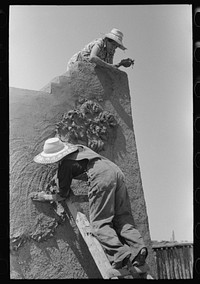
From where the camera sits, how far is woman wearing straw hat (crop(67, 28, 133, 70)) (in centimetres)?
571

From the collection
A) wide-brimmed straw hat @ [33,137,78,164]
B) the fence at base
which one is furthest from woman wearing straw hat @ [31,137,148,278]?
the fence at base

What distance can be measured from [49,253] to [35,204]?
49 centimetres

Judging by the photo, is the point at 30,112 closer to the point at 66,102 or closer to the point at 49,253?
the point at 66,102

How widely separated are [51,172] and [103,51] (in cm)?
162

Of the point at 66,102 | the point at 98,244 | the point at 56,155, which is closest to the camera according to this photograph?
the point at 98,244

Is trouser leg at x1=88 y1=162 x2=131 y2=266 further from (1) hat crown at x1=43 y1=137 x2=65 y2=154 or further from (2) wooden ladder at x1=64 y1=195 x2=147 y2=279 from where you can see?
(1) hat crown at x1=43 y1=137 x2=65 y2=154

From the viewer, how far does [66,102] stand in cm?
546

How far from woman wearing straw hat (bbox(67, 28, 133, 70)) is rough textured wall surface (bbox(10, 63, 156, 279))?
106 millimetres

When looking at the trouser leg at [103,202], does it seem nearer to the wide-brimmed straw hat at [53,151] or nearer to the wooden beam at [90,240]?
the wooden beam at [90,240]

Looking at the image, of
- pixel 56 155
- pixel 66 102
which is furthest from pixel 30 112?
pixel 56 155

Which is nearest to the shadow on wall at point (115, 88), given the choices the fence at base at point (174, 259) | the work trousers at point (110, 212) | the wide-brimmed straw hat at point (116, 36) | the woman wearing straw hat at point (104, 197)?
the wide-brimmed straw hat at point (116, 36)

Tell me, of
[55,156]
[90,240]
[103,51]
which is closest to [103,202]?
[90,240]

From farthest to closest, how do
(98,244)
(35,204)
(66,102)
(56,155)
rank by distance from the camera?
(66,102) → (35,204) → (56,155) → (98,244)
